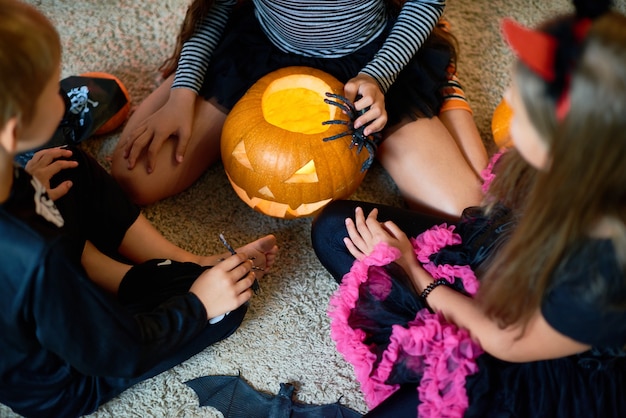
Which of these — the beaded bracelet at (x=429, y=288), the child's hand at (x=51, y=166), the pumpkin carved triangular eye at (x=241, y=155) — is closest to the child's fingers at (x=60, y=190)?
the child's hand at (x=51, y=166)

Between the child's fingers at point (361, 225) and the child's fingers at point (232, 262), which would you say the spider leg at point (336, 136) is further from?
the child's fingers at point (232, 262)

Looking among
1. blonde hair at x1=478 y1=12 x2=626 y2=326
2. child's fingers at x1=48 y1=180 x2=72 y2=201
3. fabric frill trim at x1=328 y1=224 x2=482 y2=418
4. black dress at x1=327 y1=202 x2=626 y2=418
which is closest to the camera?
blonde hair at x1=478 y1=12 x2=626 y2=326

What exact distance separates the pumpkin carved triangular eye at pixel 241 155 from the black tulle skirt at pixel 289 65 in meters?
0.18

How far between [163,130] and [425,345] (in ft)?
2.07

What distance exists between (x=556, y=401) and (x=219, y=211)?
713 millimetres

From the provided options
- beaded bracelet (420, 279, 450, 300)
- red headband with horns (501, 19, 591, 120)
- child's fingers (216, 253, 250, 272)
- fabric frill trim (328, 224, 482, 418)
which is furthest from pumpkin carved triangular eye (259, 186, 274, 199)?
red headband with horns (501, 19, 591, 120)

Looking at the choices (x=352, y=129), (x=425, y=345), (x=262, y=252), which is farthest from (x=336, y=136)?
(x=425, y=345)

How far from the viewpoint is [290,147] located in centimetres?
97

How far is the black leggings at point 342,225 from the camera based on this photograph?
102 centimetres

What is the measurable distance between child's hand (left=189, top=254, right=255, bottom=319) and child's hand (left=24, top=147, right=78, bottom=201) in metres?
0.26

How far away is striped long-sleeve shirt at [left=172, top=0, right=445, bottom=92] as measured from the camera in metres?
1.08

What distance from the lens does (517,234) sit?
0.67 metres

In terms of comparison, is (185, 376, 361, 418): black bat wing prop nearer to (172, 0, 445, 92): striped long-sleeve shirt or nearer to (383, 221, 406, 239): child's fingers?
(383, 221, 406, 239): child's fingers

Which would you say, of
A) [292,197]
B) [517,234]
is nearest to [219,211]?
[292,197]
